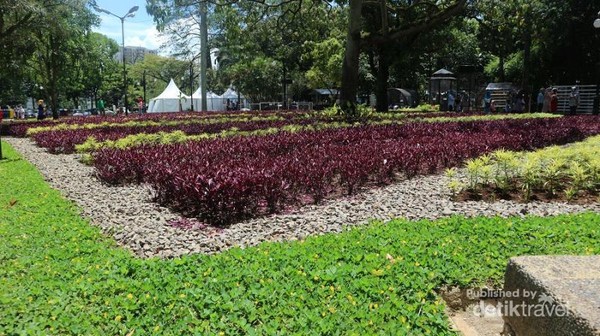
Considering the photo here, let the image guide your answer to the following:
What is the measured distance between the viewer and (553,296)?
2389mm

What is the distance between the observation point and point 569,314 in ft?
7.29

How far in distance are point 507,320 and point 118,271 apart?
2.66 metres

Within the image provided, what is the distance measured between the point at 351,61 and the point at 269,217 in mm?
14588

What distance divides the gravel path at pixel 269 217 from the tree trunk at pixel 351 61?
37.6ft

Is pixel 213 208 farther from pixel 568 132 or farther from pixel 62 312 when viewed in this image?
pixel 568 132

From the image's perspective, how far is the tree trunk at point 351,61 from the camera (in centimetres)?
1845

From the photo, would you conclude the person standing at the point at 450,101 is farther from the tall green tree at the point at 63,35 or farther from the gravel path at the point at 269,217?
the gravel path at the point at 269,217

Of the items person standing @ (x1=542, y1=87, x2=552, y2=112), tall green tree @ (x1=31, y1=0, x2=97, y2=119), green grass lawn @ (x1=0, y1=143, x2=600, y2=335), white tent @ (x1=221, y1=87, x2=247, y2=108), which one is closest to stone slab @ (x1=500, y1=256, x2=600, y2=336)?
green grass lawn @ (x1=0, y1=143, x2=600, y2=335)

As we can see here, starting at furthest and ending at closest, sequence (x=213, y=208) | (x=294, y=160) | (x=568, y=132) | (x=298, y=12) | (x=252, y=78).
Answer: (x=252, y=78) < (x=298, y=12) < (x=568, y=132) < (x=294, y=160) < (x=213, y=208)

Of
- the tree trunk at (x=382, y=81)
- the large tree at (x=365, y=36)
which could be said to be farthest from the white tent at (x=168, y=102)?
the large tree at (x=365, y=36)

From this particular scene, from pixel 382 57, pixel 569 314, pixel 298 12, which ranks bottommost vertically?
pixel 569 314

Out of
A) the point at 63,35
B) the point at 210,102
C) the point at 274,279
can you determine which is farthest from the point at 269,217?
the point at 210,102

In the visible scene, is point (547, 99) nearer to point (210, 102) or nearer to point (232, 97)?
point (210, 102)

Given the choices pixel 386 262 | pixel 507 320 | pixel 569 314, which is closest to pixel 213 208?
pixel 386 262
